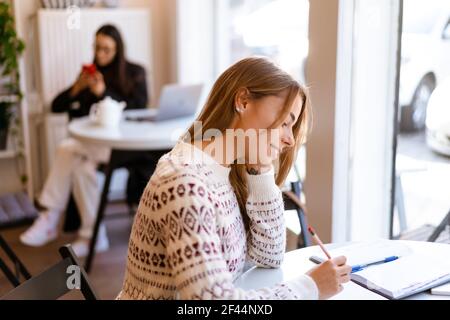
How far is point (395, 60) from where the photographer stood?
212cm

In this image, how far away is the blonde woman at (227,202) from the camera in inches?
41.5

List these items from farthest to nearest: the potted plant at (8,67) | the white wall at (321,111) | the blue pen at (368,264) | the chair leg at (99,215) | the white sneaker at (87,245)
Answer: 1. the potted plant at (8,67)
2. the white sneaker at (87,245)
3. the chair leg at (99,215)
4. the white wall at (321,111)
5. the blue pen at (368,264)

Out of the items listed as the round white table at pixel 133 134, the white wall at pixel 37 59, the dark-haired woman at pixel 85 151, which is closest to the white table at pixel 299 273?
the round white table at pixel 133 134

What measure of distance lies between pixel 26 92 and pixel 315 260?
309 centimetres

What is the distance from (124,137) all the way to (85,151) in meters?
0.56

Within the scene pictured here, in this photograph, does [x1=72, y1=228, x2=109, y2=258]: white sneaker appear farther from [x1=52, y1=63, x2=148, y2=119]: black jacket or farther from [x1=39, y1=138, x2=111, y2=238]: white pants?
[x1=52, y1=63, x2=148, y2=119]: black jacket

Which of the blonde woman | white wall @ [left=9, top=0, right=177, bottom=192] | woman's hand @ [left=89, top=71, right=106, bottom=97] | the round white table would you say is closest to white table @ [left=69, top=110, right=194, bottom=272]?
the round white table

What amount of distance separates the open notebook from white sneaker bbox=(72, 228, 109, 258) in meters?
2.00

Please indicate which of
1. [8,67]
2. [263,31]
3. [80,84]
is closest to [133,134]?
[80,84]

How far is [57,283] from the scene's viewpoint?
4.03 feet

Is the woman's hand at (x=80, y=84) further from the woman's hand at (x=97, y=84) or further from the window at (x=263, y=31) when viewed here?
the window at (x=263, y=31)

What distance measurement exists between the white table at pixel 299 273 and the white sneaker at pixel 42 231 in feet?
7.05

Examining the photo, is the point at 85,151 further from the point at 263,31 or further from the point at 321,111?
the point at 321,111

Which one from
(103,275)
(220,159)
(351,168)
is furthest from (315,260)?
(103,275)
